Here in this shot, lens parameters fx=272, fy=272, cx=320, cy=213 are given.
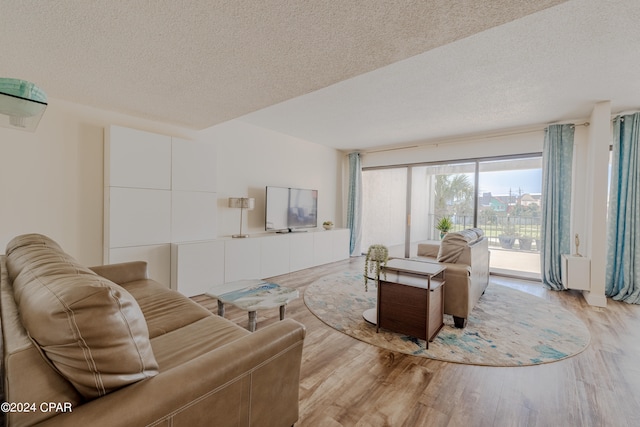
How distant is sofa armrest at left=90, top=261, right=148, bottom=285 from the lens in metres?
2.25

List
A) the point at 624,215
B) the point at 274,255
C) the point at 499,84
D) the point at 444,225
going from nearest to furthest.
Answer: the point at 499,84, the point at 624,215, the point at 274,255, the point at 444,225

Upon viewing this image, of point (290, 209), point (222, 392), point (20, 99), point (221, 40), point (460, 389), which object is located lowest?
point (460, 389)

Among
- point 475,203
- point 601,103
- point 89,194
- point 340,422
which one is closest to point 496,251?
point 475,203

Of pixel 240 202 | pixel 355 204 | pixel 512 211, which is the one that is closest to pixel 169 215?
pixel 240 202

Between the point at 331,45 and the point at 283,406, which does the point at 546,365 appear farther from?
the point at 331,45

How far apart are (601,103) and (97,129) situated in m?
6.01

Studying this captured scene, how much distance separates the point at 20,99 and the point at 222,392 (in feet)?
4.79

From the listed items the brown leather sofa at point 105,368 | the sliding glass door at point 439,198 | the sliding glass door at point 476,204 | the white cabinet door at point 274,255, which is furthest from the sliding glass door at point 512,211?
the brown leather sofa at point 105,368

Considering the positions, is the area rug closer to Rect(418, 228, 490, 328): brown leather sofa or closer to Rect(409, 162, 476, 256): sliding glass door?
Rect(418, 228, 490, 328): brown leather sofa

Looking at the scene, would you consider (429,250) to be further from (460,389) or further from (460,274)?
(460,389)

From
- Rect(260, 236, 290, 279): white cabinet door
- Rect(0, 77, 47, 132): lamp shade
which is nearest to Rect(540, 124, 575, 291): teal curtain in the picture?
Rect(260, 236, 290, 279): white cabinet door

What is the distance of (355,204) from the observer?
632 cm

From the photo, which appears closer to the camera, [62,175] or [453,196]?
[62,175]

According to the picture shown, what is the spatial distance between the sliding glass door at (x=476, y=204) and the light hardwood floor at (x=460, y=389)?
253 centimetres
